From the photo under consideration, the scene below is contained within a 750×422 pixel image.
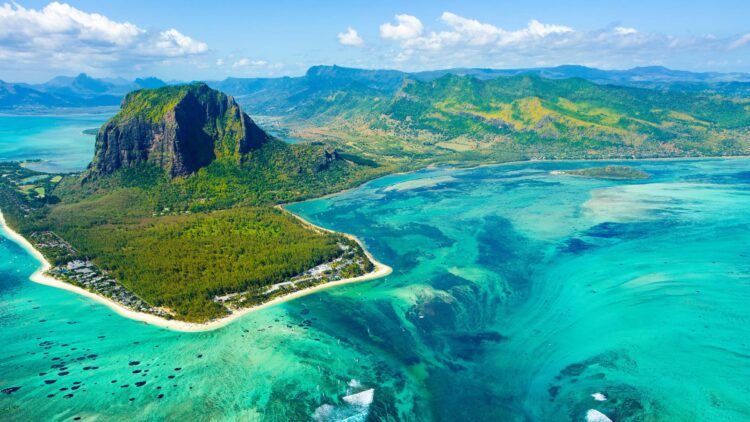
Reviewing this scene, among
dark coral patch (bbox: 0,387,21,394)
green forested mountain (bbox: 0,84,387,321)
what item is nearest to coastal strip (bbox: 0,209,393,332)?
green forested mountain (bbox: 0,84,387,321)

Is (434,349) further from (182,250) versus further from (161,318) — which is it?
(182,250)

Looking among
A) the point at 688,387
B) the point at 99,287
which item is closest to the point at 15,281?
the point at 99,287

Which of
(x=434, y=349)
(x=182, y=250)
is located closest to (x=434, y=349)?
(x=434, y=349)

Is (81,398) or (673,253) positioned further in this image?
(673,253)

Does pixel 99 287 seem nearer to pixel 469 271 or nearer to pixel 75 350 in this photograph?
pixel 75 350

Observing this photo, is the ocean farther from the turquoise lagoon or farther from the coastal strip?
the coastal strip

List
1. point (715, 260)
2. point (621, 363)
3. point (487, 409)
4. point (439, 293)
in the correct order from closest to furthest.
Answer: point (487, 409)
point (621, 363)
point (439, 293)
point (715, 260)

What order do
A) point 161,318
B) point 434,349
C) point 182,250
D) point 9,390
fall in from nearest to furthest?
point 9,390, point 434,349, point 161,318, point 182,250

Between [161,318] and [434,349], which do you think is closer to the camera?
[434,349]
